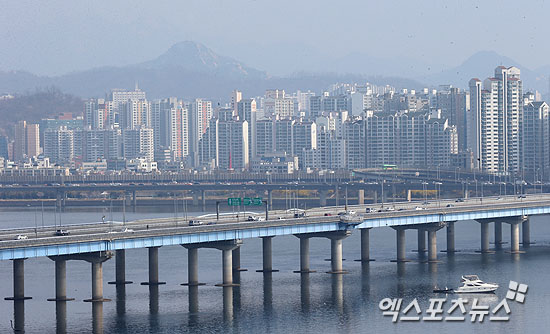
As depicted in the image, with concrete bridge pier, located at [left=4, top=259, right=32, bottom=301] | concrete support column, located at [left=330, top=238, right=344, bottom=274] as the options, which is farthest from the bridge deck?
concrete bridge pier, located at [left=4, top=259, right=32, bottom=301]

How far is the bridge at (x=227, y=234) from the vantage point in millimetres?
89331

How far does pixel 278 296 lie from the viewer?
96.2 metres

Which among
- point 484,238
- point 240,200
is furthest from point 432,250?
point 240,200

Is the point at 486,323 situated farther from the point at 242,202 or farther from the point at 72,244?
the point at 242,202

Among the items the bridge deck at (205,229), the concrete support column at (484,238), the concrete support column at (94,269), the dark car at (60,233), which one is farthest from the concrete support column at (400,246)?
the dark car at (60,233)

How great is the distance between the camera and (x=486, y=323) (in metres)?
84.4

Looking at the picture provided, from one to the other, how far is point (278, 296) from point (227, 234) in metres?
7.63

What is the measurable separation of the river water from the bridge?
1663 mm

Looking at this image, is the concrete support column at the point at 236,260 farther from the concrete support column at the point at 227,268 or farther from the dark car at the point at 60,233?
the dark car at the point at 60,233

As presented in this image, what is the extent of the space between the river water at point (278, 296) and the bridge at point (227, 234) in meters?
1.66

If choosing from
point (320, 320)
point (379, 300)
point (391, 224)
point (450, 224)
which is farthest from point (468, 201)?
point (320, 320)

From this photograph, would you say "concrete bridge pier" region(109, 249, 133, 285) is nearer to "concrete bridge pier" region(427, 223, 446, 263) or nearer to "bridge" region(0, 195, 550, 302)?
"bridge" region(0, 195, 550, 302)

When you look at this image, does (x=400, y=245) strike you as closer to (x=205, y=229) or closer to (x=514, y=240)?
(x=514, y=240)

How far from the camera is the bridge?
8933 centimetres
